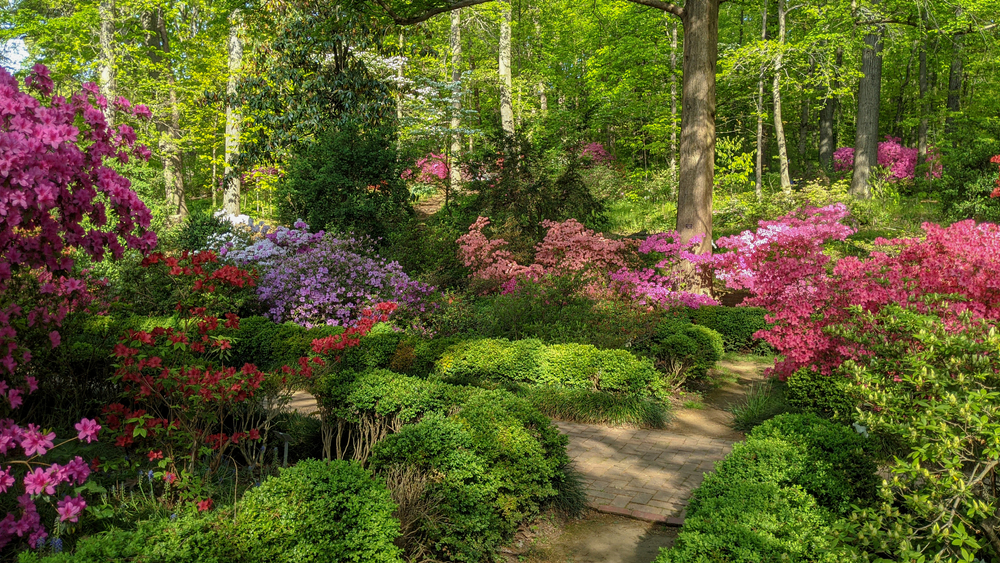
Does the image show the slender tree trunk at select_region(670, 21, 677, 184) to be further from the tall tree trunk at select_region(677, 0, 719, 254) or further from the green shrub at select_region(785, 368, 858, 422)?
the green shrub at select_region(785, 368, 858, 422)

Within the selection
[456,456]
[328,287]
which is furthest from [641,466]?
[328,287]

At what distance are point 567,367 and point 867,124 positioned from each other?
14.3 meters

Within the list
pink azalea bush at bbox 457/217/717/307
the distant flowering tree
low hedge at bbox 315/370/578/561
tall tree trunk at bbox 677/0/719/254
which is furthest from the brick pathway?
tall tree trunk at bbox 677/0/719/254

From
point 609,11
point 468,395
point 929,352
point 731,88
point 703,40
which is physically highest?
point 609,11

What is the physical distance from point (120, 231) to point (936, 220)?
53.5 ft

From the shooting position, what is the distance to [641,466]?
4.75 metres

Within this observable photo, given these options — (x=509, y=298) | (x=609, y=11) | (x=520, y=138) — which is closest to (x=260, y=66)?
(x=520, y=138)

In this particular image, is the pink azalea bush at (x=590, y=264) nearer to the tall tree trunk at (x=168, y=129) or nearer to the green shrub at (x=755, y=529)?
the green shrub at (x=755, y=529)

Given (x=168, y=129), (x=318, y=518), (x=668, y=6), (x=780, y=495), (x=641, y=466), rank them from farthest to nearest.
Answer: (x=168, y=129), (x=668, y=6), (x=641, y=466), (x=780, y=495), (x=318, y=518)

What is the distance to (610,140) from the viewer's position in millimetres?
28172

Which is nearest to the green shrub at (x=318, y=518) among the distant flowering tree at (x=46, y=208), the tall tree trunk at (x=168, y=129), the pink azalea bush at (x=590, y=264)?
the distant flowering tree at (x=46, y=208)

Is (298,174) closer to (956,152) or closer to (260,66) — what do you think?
(260,66)

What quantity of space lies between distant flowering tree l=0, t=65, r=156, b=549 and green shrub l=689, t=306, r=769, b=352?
6.90 meters

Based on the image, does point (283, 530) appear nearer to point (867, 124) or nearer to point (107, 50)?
point (867, 124)
